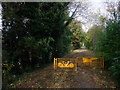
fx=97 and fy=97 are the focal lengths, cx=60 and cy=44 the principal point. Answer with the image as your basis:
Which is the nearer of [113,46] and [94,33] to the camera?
[113,46]

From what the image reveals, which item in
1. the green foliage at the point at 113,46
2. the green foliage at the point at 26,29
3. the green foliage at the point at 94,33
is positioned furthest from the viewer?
the green foliage at the point at 94,33

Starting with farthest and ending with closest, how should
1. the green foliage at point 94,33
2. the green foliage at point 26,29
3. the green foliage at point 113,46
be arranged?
the green foliage at point 94,33 → the green foliage at point 26,29 → the green foliage at point 113,46

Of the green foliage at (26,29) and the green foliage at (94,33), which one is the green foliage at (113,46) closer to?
the green foliage at (94,33)

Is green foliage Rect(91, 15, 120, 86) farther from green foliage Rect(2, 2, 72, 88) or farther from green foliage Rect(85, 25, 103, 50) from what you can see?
green foliage Rect(2, 2, 72, 88)

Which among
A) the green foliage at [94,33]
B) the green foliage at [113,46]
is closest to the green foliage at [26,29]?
the green foliage at [113,46]

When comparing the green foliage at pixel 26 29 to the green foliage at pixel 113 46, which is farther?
the green foliage at pixel 26 29

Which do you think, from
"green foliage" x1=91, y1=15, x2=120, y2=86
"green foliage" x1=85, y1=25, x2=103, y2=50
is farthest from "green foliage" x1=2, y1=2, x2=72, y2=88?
"green foliage" x1=85, y1=25, x2=103, y2=50

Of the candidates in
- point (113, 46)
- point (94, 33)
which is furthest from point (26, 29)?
point (94, 33)

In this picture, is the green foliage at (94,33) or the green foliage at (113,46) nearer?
the green foliage at (113,46)

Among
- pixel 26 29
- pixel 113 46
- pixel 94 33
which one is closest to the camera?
pixel 113 46

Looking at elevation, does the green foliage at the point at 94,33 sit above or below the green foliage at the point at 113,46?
above

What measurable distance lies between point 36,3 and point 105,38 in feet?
15.2

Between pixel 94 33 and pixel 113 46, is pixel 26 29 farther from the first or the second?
pixel 94 33

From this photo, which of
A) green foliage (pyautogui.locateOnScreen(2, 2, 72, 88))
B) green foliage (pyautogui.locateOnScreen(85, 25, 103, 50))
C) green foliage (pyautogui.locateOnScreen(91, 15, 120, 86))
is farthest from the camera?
green foliage (pyautogui.locateOnScreen(85, 25, 103, 50))
